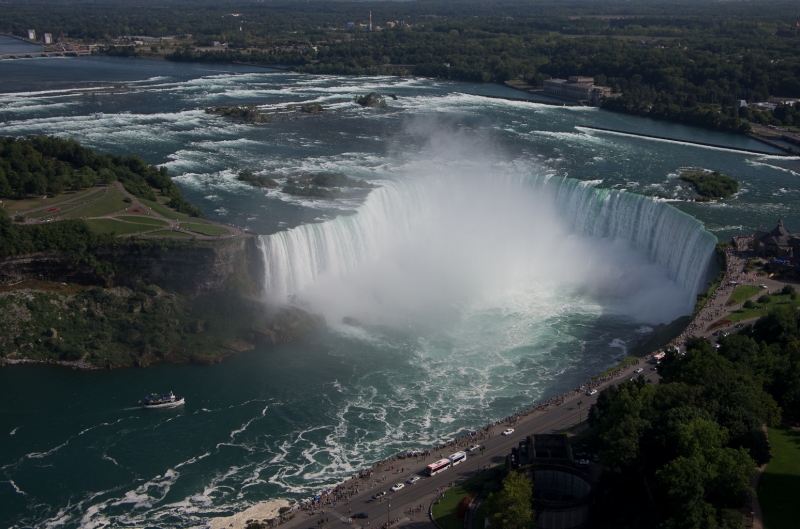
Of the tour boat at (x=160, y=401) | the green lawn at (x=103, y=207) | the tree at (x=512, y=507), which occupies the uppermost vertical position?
the green lawn at (x=103, y=207)

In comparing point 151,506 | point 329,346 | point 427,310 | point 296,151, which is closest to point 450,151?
point 296,151

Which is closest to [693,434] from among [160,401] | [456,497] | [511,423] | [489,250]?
[456,497]

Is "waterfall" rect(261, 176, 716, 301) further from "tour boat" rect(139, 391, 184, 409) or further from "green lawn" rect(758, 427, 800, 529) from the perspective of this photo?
"green lawn" rect(758, 427, 800, 529)

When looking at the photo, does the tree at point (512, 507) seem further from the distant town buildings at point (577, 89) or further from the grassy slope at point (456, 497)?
the distant town buildings at point (577, 89)

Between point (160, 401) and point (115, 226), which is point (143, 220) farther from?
point (160, 401)

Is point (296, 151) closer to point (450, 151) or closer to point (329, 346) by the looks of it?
point (450, 151)

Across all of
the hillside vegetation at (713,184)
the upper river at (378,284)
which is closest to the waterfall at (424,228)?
the upper river at (378,284)
